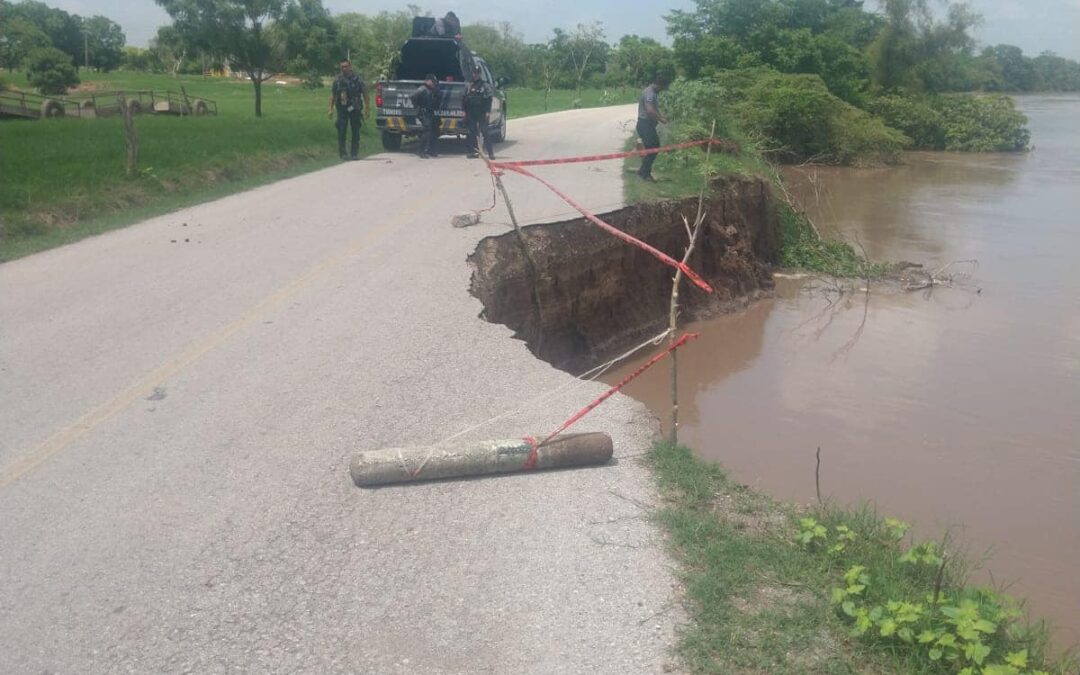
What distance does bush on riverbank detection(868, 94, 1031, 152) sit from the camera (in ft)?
141

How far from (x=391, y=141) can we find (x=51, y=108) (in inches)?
528

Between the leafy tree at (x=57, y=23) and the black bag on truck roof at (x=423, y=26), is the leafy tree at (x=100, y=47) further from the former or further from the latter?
the black bag on truck roof at (x=423, y=26)

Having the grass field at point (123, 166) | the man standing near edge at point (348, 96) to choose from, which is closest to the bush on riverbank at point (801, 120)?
the grass field at point (123, 166)

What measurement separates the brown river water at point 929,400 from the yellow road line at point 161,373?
3575mm

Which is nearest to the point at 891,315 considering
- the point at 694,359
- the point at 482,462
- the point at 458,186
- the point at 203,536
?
the point at 694,359

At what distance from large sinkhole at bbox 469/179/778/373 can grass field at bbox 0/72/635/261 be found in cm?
573

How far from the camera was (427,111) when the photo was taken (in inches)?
776

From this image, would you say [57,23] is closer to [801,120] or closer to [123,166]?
[801,120]

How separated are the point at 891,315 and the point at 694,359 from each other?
172 inches

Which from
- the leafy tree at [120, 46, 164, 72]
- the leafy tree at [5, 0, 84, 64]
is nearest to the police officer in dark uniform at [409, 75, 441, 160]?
the leafy tree at [5, 0, 84, 64]

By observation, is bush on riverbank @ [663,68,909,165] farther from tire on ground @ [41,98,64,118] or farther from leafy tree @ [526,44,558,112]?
leafy tree @ [526,44,558,112]

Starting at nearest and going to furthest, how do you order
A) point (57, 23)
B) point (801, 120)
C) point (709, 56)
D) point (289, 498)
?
point (289, 498) → point (801, 120) → point (709, 56) → point (57, 23)

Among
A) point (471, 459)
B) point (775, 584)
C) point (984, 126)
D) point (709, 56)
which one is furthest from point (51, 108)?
point (984, 126)

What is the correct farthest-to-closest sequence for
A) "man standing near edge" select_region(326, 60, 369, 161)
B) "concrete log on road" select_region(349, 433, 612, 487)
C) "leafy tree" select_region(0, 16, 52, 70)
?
"leafy tree" select_region(0, 16, 52, 70)
"man standing near edge" select_region(326, 60, 369, 161)
"concrete log on road" select_region(349, 433, 612, 487)
